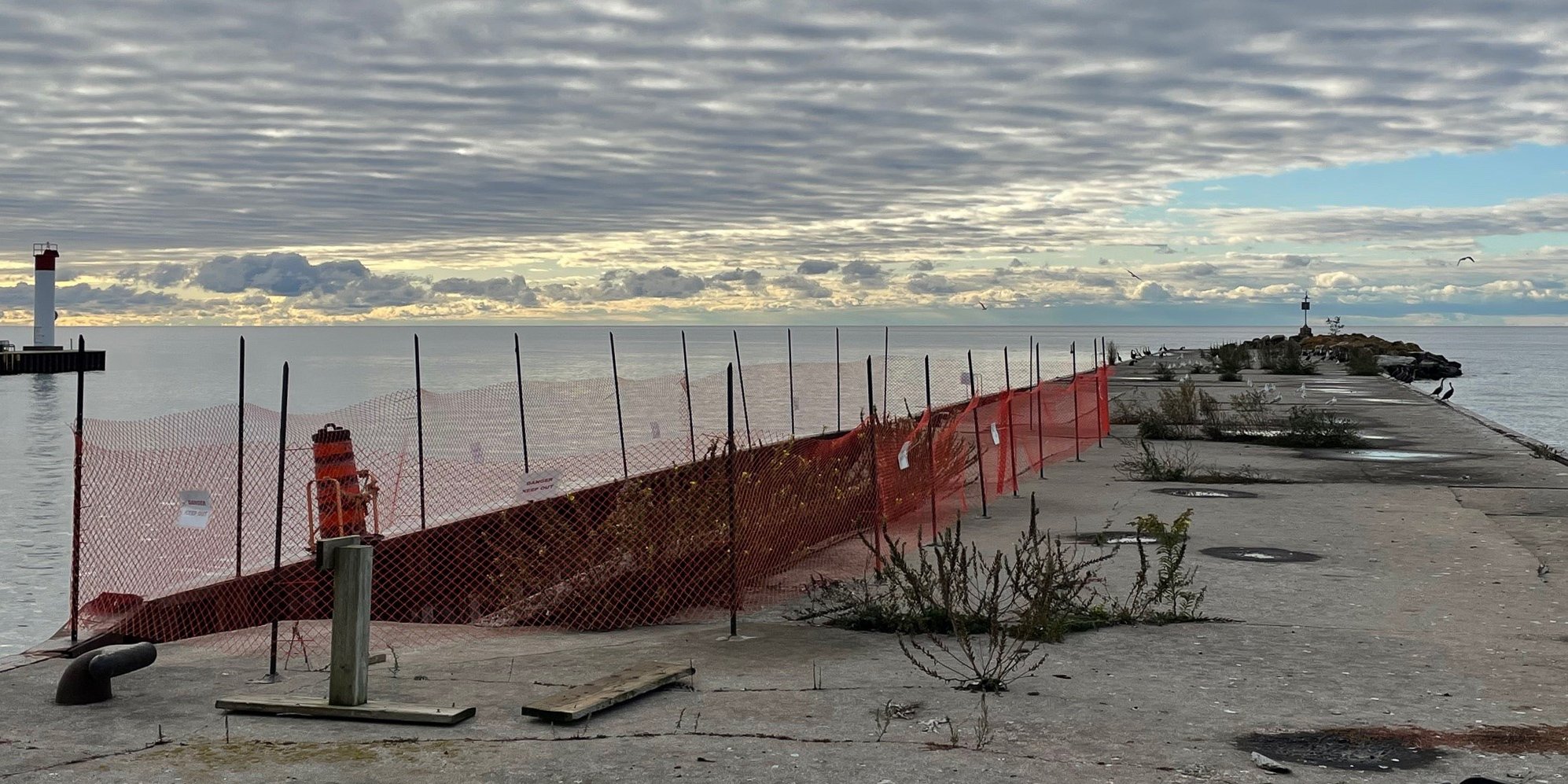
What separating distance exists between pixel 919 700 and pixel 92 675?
4.67 meters

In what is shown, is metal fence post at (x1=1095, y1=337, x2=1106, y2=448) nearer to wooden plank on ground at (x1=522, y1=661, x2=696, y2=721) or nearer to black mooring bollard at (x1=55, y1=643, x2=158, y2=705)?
wooden plank on ground at (x1=522, y1=661, x2=696, y2=721)

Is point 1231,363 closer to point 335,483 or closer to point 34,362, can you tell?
point 335,483

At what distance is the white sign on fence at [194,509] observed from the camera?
372 inches

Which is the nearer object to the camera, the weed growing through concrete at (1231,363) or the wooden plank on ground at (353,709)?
the wooden plank on ground at (353,709)

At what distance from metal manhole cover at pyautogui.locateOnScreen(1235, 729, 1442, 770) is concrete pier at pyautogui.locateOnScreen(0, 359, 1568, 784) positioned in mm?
112

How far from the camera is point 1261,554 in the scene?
13.5m

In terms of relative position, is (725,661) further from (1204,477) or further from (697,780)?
(1204,477)

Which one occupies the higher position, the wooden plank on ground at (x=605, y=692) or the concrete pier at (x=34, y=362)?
the concrete pier at (x=34, y=362)

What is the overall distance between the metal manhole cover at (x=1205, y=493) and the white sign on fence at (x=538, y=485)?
34.5 feet

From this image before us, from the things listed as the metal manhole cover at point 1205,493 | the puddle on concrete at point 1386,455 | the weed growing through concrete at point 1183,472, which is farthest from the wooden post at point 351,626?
the puddle on concrete at point 1386,455

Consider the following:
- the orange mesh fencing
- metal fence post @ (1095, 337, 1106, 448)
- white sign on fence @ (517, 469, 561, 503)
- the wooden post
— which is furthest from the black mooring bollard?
metal fence post @ (1095, 337, 1106, 448)

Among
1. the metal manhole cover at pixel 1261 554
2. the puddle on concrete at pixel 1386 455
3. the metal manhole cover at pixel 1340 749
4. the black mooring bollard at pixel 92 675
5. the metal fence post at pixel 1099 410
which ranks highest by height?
the metal fence post at pixel 1099 410

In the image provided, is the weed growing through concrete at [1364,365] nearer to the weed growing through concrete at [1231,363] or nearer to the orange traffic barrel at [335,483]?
the weed growing through concrete at [1231,363]

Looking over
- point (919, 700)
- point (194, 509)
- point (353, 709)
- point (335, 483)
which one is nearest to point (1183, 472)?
point (335, 483)
